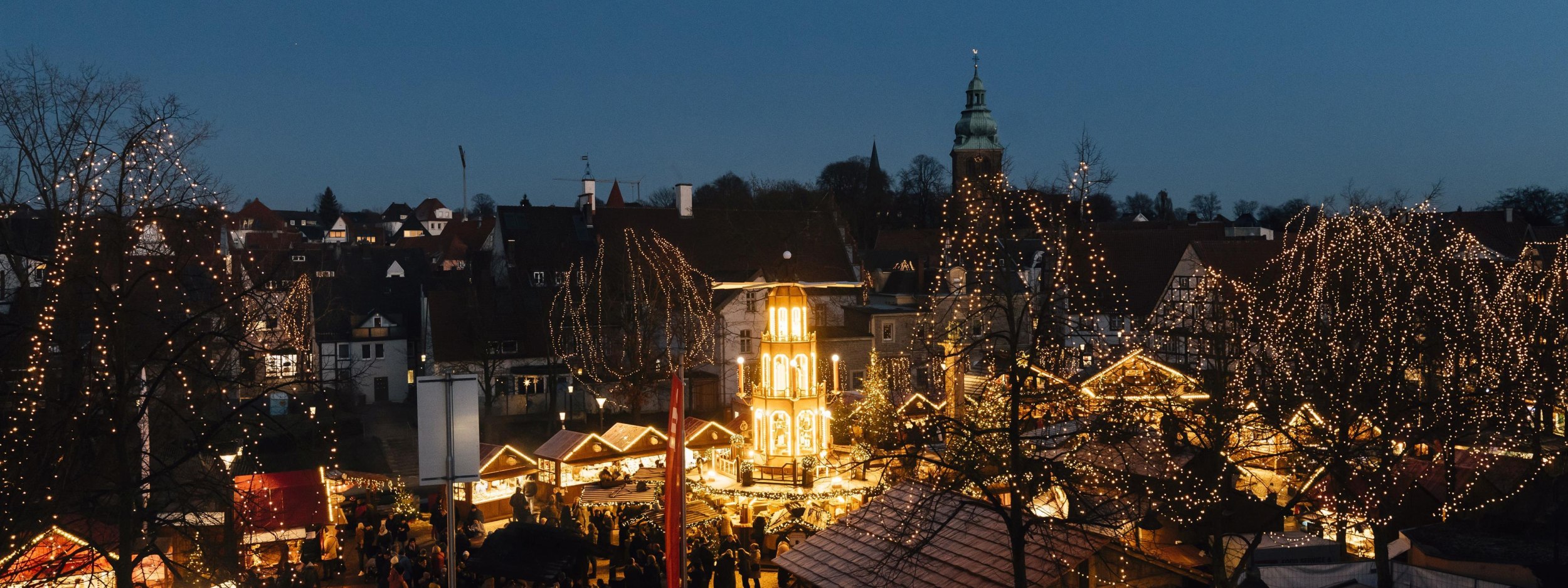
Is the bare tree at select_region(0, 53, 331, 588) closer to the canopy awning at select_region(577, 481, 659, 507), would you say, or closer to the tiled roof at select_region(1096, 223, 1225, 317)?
the canopy awning at select_region(577, 481, 659, 507)

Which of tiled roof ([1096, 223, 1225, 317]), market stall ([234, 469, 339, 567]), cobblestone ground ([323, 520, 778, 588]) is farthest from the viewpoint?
A: tiled roof ([1096, 223, 1225, 317])

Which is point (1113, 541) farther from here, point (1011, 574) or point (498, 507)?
point (498, 507)

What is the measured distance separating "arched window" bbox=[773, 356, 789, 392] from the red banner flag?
38.5 ft

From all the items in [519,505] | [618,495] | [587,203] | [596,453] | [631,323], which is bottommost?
[519,505]

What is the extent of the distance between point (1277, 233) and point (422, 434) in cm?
8133

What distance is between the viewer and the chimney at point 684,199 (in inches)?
1989

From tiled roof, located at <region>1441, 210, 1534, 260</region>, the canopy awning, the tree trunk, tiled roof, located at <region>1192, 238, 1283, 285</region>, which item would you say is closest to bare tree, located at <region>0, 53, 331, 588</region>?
the canopy awning

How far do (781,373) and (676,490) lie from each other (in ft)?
40.0

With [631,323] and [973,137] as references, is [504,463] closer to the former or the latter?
[631,323]

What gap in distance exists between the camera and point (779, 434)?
22.6 meters

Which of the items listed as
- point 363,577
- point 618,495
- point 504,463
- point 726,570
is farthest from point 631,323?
point 726,570

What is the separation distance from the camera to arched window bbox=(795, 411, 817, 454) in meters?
22.5

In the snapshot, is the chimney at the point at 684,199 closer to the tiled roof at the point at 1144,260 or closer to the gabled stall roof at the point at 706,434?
the tiled roof at the point at 1144,260

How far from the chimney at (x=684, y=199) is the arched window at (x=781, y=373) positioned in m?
28.2
